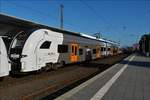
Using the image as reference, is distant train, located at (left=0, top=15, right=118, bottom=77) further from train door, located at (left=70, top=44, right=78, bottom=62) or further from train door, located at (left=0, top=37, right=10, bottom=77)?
train door, located at (left=70, top=44, right=78, bottom=62)

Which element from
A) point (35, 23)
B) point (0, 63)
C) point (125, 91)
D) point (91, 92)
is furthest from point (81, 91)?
point (35, 23)

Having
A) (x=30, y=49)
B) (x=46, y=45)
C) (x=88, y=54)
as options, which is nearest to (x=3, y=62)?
(x=30, y=49)

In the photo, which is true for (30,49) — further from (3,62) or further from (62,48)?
(62,48)

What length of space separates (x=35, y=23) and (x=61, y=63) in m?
3.68

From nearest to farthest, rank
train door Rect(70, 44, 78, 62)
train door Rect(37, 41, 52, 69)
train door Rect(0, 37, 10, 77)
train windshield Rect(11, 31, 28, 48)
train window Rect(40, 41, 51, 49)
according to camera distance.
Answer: train door Rect(0, 37, 10, 77) → train windshield Rect(11, 31, 28, 48) → train door Rect(37, 41, 52, 69) → train window Rect(40, 41, 51, 49) → train door Rect(70, 44, 78, 62)

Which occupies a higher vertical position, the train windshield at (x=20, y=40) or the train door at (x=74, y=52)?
the train windshield at (x=20, y=40)

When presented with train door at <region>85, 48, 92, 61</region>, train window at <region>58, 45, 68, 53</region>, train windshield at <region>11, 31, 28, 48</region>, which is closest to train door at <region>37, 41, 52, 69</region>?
train windshield at <region>11, 31, 28, 48</region>

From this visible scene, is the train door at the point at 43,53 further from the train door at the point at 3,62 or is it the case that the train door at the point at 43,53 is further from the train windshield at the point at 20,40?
the train door at the point at 3,62

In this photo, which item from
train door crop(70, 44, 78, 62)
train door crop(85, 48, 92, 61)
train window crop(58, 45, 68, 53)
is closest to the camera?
train window crop(58, 45, 68, 53)

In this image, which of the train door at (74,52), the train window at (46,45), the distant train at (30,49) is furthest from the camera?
the train door at (74,52)

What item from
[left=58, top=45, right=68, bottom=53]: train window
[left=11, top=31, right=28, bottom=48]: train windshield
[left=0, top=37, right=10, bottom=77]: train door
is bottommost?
[left=0, top=37, right=10, bottom=77]: train door

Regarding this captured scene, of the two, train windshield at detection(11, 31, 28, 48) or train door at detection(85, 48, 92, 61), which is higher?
train windshield at detection(11, 31, 28, 48)

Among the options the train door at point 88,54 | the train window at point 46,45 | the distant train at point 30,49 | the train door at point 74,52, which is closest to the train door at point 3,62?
the distant train at point 30,49

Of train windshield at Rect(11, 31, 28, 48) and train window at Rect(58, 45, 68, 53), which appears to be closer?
train windshield at Rect(11, 31, 28, 48)
